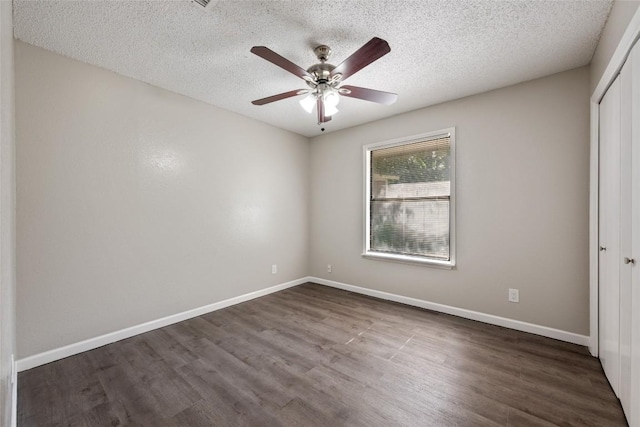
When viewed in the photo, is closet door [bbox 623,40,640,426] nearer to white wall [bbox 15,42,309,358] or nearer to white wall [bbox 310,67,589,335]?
white wall [bbox 310,67,589,335]

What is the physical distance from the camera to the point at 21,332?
6.84ft

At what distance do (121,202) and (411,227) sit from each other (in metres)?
3.35

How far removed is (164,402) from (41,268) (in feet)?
5.05

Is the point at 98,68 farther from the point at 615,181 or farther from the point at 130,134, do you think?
the point at 615,181

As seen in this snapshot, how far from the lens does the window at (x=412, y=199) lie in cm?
328

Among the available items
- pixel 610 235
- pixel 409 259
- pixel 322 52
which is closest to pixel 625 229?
pixel 610 235

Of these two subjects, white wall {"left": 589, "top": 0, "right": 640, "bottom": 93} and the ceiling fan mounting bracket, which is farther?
the ceiling fan mounting bracket

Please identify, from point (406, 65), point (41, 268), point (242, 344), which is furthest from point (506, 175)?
point (41, 268)

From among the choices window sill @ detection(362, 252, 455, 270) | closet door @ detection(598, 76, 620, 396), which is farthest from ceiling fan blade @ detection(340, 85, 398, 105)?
window sill @ detection(362, 252, 455, 270)

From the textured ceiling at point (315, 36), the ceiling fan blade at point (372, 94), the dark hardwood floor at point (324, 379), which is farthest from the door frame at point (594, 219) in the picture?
the ceiling fan blade at point (372, 94)

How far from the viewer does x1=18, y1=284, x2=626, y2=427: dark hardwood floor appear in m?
1.63

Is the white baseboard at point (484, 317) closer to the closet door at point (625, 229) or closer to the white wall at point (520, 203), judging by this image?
the white wall at point (520, 203)

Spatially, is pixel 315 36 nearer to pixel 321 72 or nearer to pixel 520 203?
pixel 321 72

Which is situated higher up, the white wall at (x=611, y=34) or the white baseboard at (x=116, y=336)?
the white wall at (x=611, y=34)
